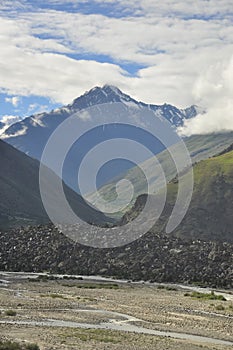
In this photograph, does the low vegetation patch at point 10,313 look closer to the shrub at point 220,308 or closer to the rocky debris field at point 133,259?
the shrub at point 220,308

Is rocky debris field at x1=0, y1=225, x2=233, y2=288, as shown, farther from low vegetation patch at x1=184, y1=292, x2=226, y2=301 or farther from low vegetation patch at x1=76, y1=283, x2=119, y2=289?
low vegetation patch at x1=184, y1=292, x2=226, y2=301

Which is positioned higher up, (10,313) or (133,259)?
(133,259)

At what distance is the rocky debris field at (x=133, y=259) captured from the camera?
11131 centimetres

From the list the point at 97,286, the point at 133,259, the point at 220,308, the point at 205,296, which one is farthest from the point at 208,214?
the point at 220,308

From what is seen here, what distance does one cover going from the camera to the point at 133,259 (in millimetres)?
121000

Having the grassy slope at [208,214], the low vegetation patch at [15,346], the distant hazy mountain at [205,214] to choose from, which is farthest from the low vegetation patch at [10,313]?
the grassy slope at [208,214]

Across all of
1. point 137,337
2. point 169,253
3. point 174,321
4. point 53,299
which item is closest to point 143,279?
point 169,253

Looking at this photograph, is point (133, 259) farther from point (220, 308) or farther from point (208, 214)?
point (208, 214)

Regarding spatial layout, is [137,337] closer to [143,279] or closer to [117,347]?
[117,347]

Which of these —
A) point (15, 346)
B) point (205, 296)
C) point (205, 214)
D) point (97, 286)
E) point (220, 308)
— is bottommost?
point (15, 346)

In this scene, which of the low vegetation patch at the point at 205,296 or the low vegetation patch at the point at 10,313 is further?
the low vegetation patch at the point at 205,296

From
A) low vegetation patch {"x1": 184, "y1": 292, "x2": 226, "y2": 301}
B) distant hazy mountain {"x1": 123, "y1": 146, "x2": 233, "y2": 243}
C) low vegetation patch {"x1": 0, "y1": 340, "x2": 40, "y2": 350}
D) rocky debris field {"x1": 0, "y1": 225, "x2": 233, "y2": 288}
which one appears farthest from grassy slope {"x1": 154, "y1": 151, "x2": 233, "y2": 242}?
low vegetation patch {"x1": 0, "y1": 340, "x2": 40, "y2": 350}

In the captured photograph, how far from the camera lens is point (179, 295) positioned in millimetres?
85562

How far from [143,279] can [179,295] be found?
25.2 meters
